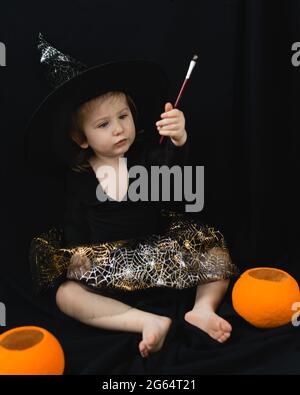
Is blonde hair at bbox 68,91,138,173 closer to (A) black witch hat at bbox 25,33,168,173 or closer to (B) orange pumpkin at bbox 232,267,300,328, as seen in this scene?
(A) black witch hat at bbox 25,33,168,173

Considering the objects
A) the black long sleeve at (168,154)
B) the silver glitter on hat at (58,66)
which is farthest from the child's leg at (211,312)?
the silver glitter on hat at (58,66)

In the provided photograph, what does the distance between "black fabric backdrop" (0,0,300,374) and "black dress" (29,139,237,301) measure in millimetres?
68

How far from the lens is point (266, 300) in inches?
36.4

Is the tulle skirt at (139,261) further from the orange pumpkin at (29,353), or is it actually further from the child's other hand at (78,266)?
the orange pumpkin at (29,353)

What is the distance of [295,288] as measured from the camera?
955 mm

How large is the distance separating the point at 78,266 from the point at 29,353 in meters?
0.26

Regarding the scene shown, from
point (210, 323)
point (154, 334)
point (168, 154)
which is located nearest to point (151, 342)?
point (154, 334)

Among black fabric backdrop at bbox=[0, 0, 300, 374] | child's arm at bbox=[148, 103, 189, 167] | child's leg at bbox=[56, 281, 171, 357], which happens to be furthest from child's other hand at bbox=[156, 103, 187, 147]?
child's leg at bbox=[56, 281, 171, 357]

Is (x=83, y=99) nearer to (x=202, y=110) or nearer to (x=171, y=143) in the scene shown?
(x=171, y=143)

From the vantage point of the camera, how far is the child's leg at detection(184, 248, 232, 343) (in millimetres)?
926

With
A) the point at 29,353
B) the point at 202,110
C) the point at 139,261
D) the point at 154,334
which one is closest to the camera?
the point at 29,353
